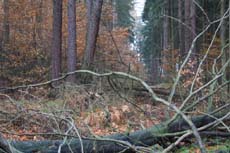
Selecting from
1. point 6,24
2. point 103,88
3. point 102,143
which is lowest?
point 102,143

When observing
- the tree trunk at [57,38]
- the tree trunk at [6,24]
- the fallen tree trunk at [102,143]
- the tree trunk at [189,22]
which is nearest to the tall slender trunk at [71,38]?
the tree trunk at [57,38]

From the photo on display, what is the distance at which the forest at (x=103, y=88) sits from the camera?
5.84m

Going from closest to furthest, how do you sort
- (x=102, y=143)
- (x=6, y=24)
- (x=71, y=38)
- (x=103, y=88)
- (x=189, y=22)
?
(x=102, y=143)
(x=103, y=88)
(x=71, y=38)
(x=189, y=22)
(x=6, y=24)

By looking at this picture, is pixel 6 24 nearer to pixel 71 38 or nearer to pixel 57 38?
pixel 57 38

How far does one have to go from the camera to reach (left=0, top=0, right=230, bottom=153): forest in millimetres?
5844

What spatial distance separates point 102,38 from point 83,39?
2362mm

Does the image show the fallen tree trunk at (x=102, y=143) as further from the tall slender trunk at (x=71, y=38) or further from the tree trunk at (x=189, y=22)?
the tree trunk at (x=189, y=22)

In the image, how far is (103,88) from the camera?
35.1 feet

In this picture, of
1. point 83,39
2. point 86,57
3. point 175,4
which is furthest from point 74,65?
point 175,4

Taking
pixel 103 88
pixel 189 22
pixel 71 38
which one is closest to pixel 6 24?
pixel 71 38

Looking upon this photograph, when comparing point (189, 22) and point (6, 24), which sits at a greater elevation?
point (189, 22)

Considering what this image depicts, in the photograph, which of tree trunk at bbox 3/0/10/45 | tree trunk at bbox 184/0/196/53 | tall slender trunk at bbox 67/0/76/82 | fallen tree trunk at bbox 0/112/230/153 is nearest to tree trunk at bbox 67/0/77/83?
tall slender trunk at bbox 67/0/76/82

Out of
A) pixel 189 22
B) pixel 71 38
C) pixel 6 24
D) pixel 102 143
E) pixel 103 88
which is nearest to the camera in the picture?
pixel 102 143

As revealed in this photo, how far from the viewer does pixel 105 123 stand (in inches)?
406
